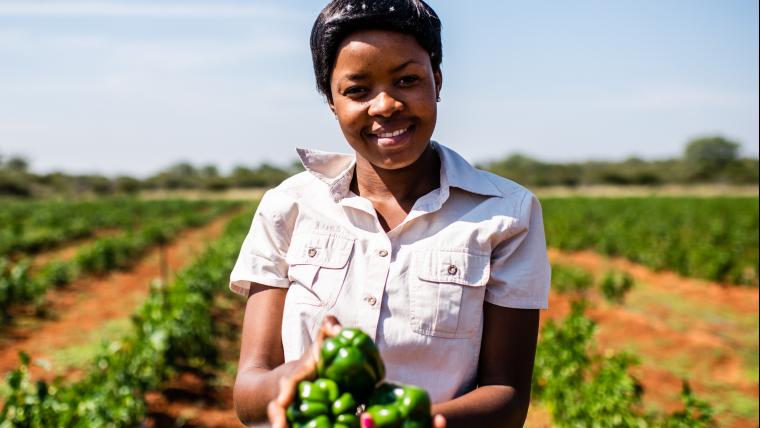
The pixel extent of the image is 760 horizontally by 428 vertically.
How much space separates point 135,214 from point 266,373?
3371cm

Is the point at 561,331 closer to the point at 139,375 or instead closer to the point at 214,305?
the point at 139,375

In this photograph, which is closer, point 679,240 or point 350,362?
point 350,362

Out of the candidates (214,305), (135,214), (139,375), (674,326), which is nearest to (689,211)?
(674,326)

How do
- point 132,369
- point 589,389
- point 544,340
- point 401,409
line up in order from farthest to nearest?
point 544,340 → point 132,369 → point 589,389 → point 401,409

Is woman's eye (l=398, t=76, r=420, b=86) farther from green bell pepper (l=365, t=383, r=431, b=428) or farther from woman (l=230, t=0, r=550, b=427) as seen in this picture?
green bell pepper (l=365, t=383, r=431, b=428)

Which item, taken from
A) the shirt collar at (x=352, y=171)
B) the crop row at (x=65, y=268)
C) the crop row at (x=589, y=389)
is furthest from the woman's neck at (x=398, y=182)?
the crop row at (x=65, y=268)

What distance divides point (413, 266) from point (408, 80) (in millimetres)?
443

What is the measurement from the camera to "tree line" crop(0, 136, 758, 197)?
185 feet

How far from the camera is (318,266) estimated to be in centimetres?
163

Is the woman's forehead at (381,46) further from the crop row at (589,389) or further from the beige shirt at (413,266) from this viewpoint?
the crop row at (589,389)

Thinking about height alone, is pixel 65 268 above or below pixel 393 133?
below

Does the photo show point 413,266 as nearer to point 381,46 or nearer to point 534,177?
point 381,46

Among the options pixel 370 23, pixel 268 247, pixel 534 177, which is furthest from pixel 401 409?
pixel 534 177

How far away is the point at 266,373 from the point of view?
5.02ft
